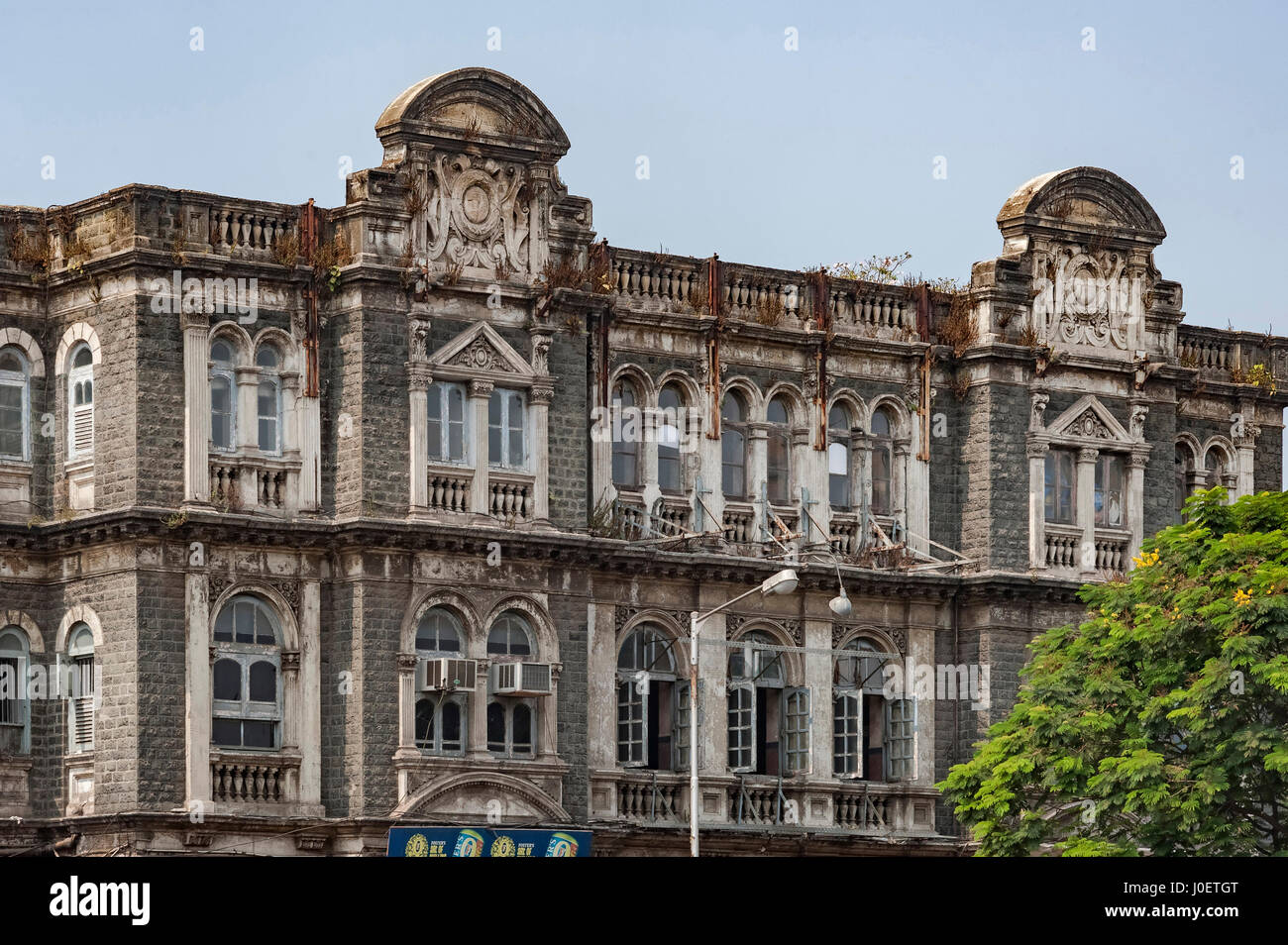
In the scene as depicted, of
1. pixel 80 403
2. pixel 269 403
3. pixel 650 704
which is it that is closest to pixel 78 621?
pixel 80 403

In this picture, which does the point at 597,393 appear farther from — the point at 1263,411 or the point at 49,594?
the point at 1263,411

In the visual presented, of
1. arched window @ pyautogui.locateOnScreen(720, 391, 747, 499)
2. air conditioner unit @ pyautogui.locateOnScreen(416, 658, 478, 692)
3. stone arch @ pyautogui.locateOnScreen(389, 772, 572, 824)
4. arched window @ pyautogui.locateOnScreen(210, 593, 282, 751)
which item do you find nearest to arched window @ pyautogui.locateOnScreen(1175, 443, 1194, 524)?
arched window @ pyautogui.locateOnScreen(720, 391, 747, 499)

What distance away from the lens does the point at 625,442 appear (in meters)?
48.8

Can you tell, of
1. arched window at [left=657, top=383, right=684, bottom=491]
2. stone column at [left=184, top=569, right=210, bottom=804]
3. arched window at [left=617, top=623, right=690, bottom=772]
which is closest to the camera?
stone column at [left=184, top=569, right=210, bottom=804]

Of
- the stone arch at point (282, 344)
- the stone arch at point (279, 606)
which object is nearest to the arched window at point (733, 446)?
the stone arch at point (282, 344)

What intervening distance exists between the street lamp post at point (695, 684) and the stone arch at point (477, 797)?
2192mm

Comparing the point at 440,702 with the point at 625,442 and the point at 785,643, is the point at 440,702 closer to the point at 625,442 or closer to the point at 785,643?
the point at 625,442

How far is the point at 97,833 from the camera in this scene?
4300 cm

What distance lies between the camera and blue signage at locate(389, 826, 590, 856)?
143 feet

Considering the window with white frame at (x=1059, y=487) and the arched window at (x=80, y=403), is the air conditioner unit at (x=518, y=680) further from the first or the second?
the window with white frame at (x=1059, y=487)

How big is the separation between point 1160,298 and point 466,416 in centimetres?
1501

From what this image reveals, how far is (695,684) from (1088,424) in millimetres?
11316

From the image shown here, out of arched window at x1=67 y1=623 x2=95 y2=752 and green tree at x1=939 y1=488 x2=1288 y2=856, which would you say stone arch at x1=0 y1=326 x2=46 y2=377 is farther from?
green tree at x1=939 y1=488 x2=1288 y2=856

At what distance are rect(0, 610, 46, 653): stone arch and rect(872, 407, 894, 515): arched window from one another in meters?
15.0
